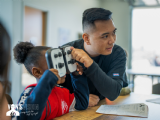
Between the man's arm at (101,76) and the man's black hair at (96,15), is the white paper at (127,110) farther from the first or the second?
the man's black hair at (96,15)

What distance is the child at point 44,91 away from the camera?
72cm

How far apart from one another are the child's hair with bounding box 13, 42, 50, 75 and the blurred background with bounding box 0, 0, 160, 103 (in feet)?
3.60

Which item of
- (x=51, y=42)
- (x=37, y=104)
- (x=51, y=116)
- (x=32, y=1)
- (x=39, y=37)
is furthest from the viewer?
(x=51, y=42)

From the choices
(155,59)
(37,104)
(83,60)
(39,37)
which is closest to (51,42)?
(39,37)

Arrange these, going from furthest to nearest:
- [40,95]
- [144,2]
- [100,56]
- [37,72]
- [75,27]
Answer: [144,2] → [75,27] → [100,56] → [37,72] → [40,95]

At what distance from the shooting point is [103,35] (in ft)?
3.54

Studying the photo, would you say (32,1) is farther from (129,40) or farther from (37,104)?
(129,40)

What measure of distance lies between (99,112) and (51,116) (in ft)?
0.95

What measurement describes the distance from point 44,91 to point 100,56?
2.14 feet

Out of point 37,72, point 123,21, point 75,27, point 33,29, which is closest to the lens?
point 37,72

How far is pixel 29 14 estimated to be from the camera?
3.34 metres

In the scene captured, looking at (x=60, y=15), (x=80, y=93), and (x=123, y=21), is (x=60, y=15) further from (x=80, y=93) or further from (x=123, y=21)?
(x=80, y=93)

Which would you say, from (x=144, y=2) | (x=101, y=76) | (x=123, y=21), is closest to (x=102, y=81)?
(x=101, y=76)

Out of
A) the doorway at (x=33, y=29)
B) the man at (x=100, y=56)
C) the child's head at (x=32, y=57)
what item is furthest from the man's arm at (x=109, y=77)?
the doorway at (x=33, y=29)
